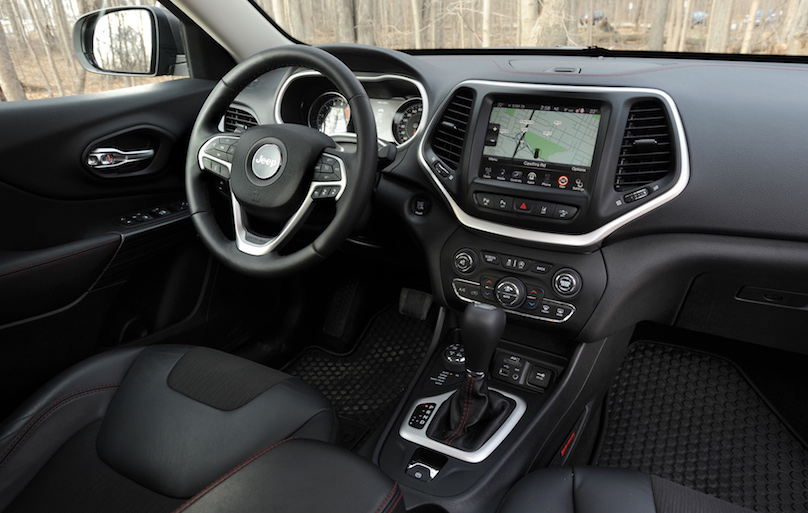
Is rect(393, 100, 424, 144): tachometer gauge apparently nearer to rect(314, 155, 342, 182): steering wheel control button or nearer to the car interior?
the car interior

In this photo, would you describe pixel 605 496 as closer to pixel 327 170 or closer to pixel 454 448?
pixel 454 448

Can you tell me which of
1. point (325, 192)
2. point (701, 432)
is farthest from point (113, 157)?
point (701, 432)

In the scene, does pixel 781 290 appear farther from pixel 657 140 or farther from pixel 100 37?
pixel 100 37

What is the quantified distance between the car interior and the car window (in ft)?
0.15

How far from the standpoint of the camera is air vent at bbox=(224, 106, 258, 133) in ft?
5.61

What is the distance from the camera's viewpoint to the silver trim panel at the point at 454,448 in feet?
4.22

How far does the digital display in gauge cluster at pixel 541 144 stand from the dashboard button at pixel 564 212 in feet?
0.14

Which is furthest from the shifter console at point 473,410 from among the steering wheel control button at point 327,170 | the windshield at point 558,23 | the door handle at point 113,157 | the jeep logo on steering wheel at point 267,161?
the door handle at point 113,157

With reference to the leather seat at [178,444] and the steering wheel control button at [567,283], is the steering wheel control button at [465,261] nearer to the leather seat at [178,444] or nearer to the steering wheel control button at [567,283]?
the steering wheel control button at [567,283]

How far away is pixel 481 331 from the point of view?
1198 mm

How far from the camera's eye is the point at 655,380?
1.76 meters

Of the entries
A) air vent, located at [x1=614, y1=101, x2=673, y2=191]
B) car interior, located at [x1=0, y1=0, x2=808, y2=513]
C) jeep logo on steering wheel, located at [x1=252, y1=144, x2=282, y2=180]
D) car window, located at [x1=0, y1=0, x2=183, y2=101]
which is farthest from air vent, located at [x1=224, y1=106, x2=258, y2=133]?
air vent, located at [x1=614, y1=101, x2=673, y2=191]

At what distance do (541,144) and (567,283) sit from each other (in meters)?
0.34

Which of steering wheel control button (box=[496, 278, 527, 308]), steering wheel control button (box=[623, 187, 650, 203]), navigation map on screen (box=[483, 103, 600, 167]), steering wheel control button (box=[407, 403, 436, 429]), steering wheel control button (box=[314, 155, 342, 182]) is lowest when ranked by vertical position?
steering wheel control button (box=[407, 403, 436, 429])
